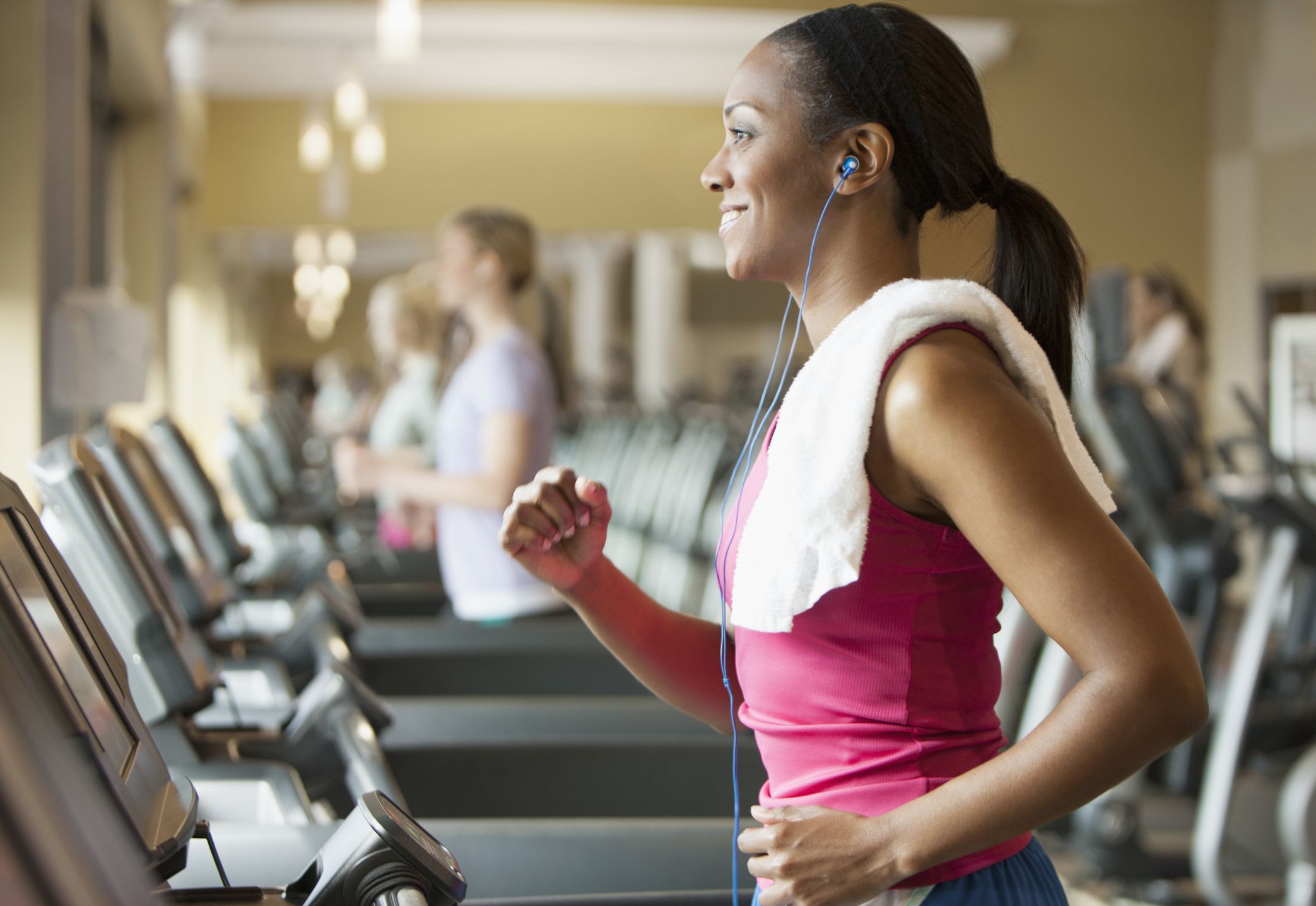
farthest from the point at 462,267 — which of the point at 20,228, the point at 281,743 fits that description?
the point at 281,743

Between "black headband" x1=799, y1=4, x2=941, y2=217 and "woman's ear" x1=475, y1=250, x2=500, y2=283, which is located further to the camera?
"woman's ear" x1=475, y1=250, x2=500, y2=283

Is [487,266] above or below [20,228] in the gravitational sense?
below

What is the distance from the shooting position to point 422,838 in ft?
2.71

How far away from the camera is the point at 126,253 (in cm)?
472

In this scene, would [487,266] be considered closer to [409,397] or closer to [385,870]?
[385,870]

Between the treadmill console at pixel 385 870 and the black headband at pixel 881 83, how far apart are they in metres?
0.52

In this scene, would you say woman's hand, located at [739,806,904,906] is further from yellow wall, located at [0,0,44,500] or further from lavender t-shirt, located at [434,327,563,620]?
yellow wall, located at [0,0,44,500]

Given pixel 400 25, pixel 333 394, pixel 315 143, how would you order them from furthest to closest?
pixel 333 394 → pixel 315 143 → pixel 400 25

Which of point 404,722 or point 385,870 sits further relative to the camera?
point 404,722

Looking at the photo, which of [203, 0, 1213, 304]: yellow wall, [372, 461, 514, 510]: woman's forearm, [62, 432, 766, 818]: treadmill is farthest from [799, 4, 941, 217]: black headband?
[203, 0, 1213, 304]: yellow wall

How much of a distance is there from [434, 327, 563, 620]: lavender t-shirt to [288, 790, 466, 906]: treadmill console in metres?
1.48

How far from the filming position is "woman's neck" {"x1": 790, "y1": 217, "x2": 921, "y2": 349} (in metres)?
0.89

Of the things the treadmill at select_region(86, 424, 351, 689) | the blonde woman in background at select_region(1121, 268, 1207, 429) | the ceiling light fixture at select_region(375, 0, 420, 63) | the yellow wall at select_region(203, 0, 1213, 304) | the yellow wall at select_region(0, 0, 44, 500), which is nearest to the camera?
the treadmill at select_region(86, 424, 351, 689)

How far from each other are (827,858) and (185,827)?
0.38 metres
